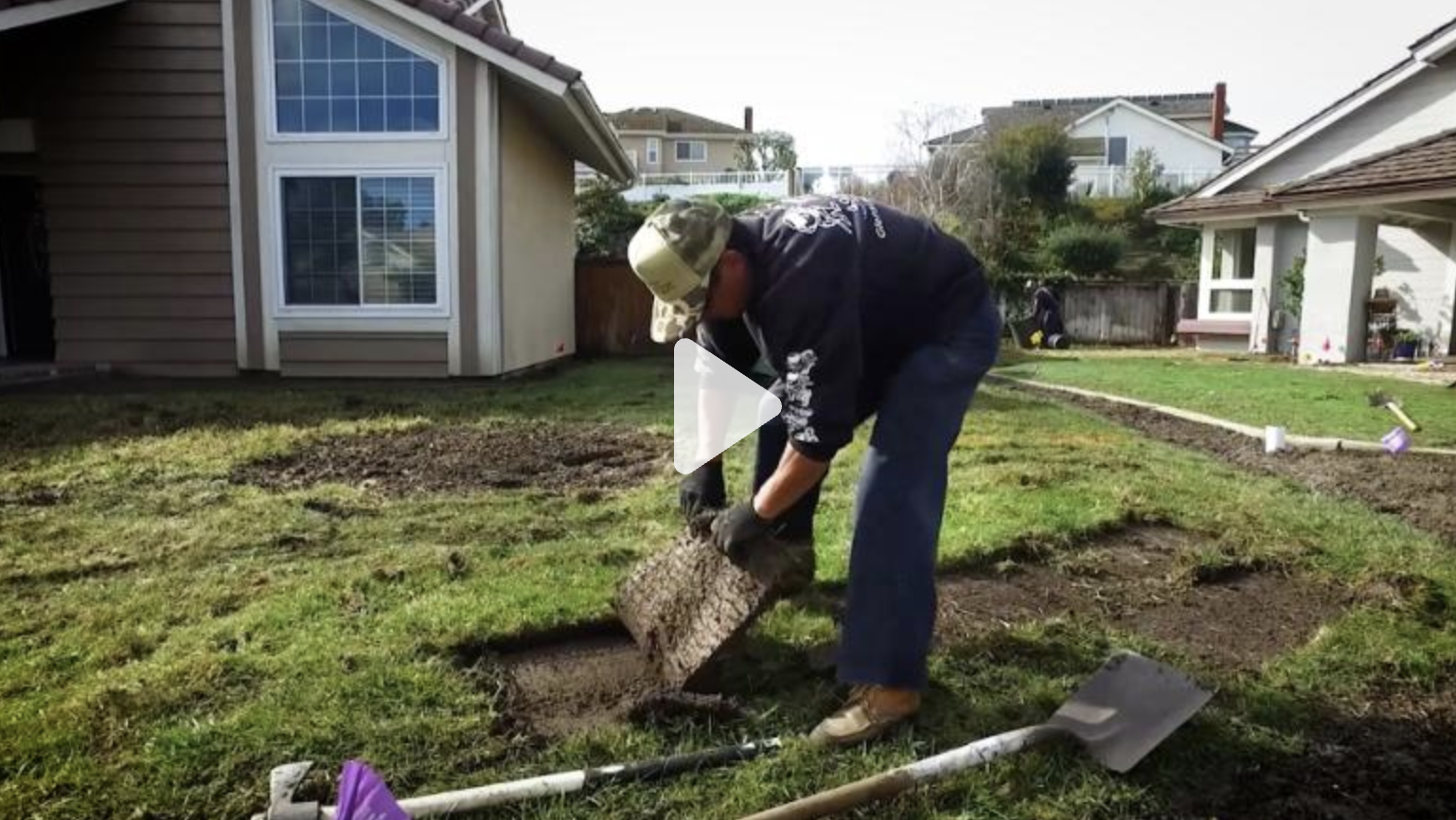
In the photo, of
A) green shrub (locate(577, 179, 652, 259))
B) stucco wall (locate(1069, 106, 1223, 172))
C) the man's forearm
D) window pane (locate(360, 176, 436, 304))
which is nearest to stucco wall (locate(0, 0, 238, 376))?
window pane (locate(360, 176, 436, 304))

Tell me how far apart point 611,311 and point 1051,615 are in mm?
→ 14061

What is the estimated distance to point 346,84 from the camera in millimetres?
10852

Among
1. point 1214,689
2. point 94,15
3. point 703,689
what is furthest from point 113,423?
point 1214,689

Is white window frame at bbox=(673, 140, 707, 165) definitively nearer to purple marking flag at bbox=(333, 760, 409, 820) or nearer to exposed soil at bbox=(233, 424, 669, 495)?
exposed soil at bbox=(233, 424, 669, 495)

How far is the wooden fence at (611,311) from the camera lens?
16781 mm

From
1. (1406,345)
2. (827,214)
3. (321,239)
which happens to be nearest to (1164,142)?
(1406,345)

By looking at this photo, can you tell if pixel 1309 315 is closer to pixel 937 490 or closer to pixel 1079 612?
pixel 1079 612

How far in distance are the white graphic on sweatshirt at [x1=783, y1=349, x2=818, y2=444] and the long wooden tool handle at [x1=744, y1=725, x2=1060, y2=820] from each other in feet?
2.45

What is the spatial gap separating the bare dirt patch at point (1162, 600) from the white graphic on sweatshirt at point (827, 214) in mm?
1399

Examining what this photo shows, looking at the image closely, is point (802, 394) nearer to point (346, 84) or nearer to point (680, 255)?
point (680, 255)

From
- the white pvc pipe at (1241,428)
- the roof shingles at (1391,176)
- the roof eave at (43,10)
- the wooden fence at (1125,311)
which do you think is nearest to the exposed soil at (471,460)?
the white pvc pipe at (1241,428)

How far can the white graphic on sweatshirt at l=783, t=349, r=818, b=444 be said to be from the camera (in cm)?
227

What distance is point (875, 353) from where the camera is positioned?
2.58 m

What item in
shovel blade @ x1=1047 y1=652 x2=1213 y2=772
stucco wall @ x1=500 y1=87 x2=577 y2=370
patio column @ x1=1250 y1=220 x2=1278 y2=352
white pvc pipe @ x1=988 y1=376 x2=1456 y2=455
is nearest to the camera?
shovel blade @ x1=1047 y1=652 x2=1213 y2=772
